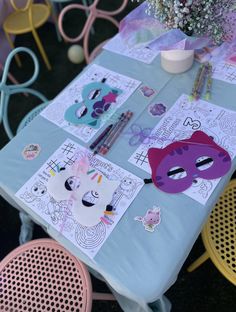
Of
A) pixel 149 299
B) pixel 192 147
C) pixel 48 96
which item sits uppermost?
pixel 192 147

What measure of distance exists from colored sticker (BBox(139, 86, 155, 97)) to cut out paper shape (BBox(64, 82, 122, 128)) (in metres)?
0.08

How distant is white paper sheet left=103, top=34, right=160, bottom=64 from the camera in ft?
3.67

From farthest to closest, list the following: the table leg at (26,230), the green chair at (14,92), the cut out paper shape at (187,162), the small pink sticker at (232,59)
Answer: the table leg at (26,230)
the green chair at (14,92)
the small pink sticker at (232,59)
the cut out paper shape at (187,162)

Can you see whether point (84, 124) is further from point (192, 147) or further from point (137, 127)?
point (192, 147)

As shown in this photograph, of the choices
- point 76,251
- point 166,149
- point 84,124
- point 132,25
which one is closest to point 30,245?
point 76,251

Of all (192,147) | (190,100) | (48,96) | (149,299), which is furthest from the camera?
(48,96)

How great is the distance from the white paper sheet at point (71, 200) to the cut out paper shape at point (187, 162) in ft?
0.23

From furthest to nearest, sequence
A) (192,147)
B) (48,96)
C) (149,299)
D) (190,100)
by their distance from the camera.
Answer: (48,96), (190,100), (192,147), (149,299)

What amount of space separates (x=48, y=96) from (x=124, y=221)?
1530 millimetres

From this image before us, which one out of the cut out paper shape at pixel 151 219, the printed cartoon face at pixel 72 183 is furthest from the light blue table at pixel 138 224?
the printed cartoon face at pixel 72 183

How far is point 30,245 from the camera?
3.47ft

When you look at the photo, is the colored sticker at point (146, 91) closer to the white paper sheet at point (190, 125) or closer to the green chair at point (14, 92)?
the white paper sheet at point (190, 125)

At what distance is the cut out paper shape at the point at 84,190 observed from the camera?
814 millimetres

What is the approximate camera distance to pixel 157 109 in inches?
38.8
